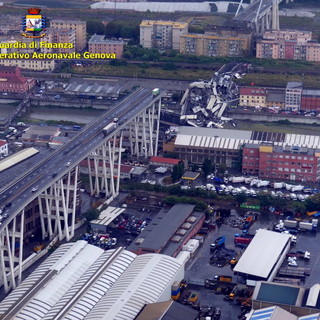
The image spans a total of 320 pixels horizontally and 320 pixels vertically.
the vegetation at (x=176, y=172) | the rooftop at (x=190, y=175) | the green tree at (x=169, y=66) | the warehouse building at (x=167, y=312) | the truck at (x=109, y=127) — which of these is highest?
the truck at (x=109, y=127)

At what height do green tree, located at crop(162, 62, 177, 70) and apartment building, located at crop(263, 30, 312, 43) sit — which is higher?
apartment building, located at crop(263, 30, 312, 43)

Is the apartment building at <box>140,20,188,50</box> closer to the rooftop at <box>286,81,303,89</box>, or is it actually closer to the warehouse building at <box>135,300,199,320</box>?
the rooftop at <box>286,81,303,89</box>

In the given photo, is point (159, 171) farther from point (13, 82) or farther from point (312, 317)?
point (312, 317)

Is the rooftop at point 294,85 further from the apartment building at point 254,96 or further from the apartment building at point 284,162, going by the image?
the apartment building at point 284,162

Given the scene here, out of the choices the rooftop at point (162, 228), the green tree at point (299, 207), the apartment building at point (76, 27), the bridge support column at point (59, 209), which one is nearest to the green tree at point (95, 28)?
the apartment building at point (76, 27)

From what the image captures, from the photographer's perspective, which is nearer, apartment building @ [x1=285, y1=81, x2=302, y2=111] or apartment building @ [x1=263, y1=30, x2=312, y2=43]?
apartment building @ [x1=285, y1=81, x2=302, y2=111]

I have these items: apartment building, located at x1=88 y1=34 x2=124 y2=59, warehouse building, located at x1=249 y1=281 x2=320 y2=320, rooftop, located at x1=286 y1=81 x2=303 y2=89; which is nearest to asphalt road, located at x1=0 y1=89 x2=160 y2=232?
warehouse building, located at x1=249 y1=281 x2=320 y2=320

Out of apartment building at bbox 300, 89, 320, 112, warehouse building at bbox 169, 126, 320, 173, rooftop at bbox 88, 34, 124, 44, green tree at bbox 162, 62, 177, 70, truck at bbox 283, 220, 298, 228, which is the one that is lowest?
truck at bbox 283, 220, 298, 228
